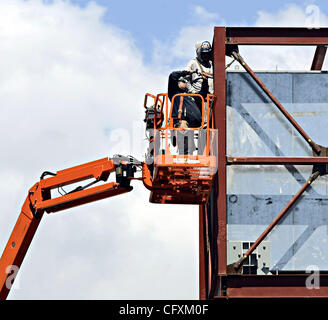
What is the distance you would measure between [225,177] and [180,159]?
1.32 m

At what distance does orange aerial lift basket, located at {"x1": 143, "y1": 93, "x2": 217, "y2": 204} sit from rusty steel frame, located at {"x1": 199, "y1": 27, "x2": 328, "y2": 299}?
284 millimetres

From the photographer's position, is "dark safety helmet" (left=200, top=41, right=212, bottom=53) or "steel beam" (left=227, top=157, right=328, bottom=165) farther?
"dark safety helmet" (left=200, top=41, right=212, bottom=53)

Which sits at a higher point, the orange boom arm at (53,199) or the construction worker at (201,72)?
the construction worker at (201,72)

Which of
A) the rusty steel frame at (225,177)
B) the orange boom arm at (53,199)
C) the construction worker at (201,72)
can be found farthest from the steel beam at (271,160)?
the orange boom arm at (53,199)

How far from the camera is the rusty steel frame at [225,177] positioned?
17766mm

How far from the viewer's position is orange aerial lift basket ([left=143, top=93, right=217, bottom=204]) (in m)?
17.9

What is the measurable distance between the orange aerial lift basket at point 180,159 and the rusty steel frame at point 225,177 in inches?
11.2

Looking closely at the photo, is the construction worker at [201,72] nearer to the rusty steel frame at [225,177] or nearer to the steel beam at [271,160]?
the rusty steel frame at [225,177]

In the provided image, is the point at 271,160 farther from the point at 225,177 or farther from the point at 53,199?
the point at 53,199

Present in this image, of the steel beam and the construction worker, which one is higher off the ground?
the construction worker

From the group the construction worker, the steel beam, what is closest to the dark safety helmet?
the construction worker

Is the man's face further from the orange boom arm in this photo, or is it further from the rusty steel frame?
the orange boom arm
